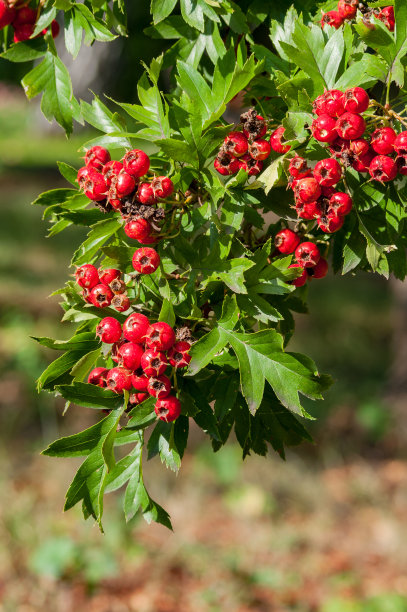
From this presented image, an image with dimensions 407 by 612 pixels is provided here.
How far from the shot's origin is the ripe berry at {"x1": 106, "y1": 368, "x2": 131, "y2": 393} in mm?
1102

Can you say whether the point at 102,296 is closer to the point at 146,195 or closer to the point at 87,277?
the point at 87,277

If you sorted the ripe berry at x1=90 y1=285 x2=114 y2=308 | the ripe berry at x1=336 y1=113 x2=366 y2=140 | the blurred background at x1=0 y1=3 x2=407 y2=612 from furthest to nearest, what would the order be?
the blurred background at x1=0 y1=3 x2=407 y2=612 → the ripe berry at x1=90 y1=285 x2=114 y2=308 → the ripe berry at x1=336 y1=113 x2=366 y2=140

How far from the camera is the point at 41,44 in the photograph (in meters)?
1.37

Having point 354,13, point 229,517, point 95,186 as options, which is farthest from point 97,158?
point 229,517

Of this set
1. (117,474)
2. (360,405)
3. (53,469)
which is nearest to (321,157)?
(117,474)

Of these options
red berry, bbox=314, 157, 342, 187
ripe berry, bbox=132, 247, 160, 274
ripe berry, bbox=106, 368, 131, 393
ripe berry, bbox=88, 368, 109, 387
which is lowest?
ripe berry, bbox=88, 368, 109, 387

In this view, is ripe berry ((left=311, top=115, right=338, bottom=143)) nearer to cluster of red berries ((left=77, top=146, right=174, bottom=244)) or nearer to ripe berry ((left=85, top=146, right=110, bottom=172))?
cluster of red berries ((left=77, top=146, right=174, bottom=244))

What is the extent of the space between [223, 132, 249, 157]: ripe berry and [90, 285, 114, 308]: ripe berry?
1.01 ft

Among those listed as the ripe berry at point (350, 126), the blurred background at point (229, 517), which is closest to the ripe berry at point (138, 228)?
the ripe berry at point (350, 126)

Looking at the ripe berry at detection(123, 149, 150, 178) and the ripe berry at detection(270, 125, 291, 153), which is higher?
the ripe berry at detection(123, 149, 150, 178)

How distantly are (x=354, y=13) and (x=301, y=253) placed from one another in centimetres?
43

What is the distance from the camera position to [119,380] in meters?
1.10

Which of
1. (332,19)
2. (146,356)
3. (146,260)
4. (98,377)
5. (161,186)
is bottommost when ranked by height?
(98,377)

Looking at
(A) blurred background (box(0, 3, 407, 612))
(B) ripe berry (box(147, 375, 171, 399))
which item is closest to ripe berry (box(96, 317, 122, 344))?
(B) ripe berry (box(147, 375, 171, 399))
